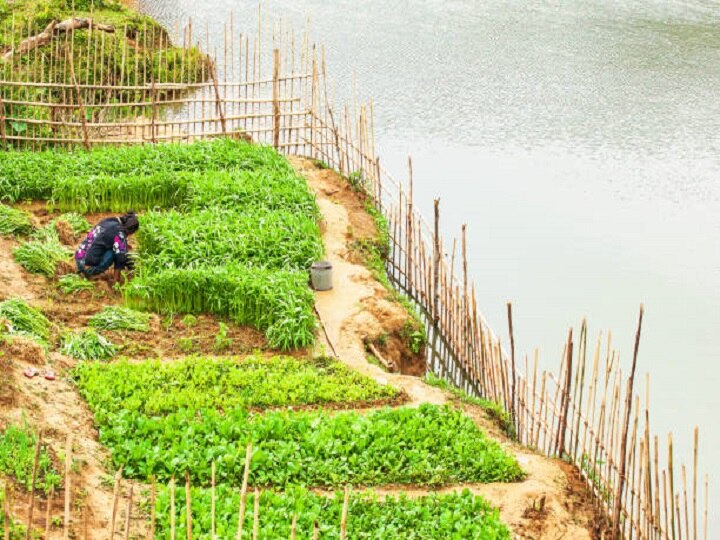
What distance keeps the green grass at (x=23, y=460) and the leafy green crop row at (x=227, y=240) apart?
398 cm

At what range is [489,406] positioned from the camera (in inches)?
402

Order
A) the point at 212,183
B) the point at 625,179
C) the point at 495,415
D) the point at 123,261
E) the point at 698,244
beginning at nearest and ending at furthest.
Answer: the point at 495,415 < the point at 123,261 < the point at 212,183 < the point at 698,244 < the point at 625,179

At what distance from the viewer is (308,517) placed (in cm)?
797

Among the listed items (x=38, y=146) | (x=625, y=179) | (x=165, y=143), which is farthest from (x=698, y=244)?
(x=38, y=146)

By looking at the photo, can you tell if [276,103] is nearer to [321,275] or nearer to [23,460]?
[321,275]

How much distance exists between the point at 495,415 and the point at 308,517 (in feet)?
9.44

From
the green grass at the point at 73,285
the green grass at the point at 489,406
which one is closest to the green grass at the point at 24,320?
the green grass at the point at 73,285

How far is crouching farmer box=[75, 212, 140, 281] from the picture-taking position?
11.8 m

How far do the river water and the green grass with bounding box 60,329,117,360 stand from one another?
4804 mm

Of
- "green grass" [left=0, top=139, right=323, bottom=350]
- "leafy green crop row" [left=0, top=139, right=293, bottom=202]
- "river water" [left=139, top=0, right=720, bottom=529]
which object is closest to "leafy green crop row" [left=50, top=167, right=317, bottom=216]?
"green grass" [left=0, top=139, right=323, bottom=350]

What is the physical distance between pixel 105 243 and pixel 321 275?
8.61ft

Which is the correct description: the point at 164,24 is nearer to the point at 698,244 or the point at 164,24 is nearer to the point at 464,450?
the point at 698,244

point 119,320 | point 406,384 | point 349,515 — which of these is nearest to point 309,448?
point 349,515

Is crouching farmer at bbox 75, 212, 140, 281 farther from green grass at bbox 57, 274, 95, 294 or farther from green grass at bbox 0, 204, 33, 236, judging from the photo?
green grass at bbox 0, 204, 33, 236
